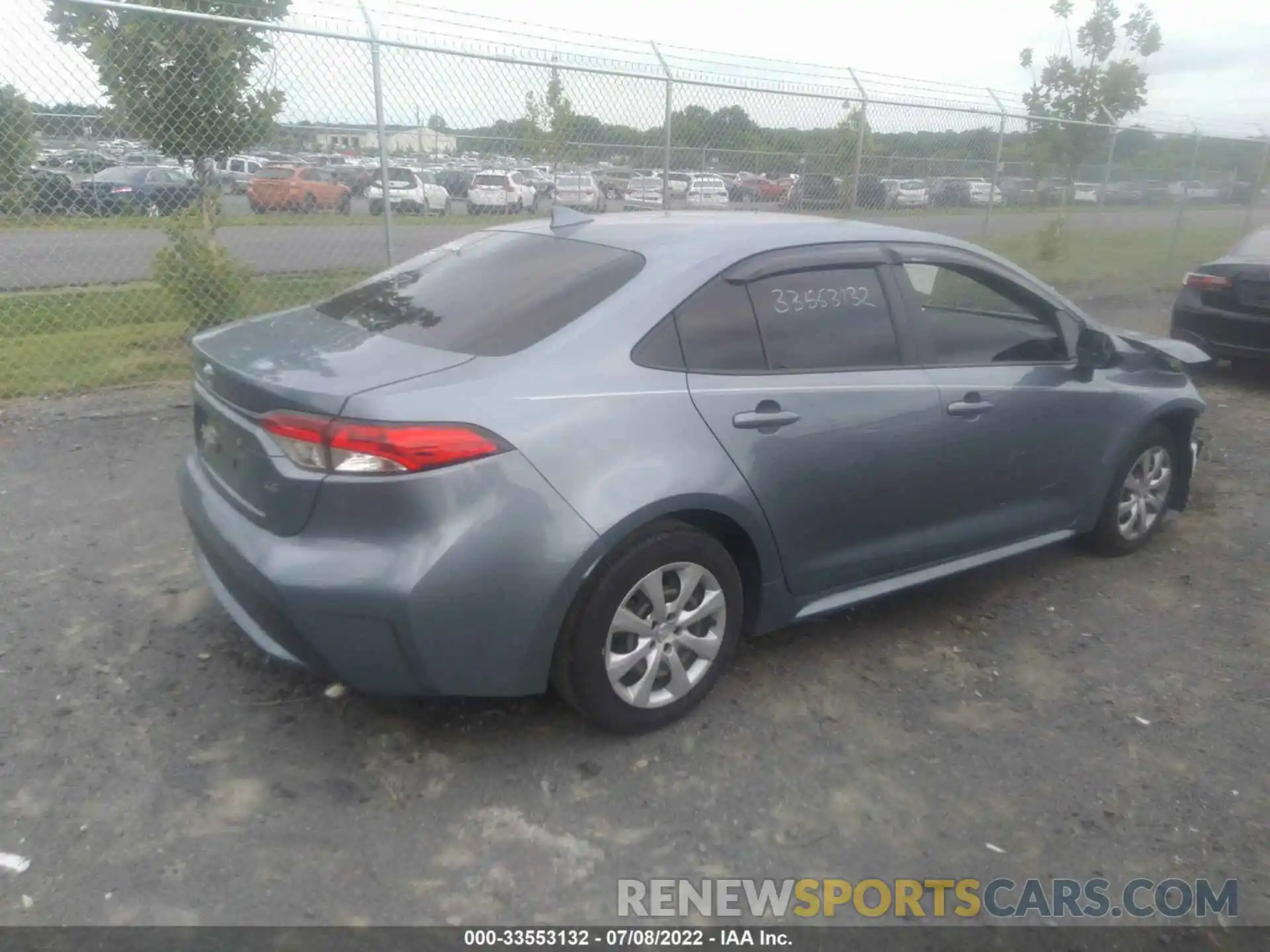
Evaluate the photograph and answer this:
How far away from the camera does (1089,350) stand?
4.29 metres

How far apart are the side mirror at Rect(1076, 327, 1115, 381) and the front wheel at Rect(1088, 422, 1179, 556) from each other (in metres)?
0.51

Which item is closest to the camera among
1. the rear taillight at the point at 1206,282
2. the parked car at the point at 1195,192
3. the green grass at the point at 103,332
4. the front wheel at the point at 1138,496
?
the front wheel at the point at 1138,496

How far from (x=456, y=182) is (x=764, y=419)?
490 centimetres

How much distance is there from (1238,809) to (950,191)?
970 centimetres

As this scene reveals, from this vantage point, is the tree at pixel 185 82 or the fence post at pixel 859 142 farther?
the fence post at pixel 859 142

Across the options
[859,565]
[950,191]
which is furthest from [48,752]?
[950,191]

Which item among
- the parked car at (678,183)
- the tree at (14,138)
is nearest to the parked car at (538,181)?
the parked car at (678,183)

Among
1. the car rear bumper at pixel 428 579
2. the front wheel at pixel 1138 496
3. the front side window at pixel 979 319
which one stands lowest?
the front wheel at pixel 1138 496

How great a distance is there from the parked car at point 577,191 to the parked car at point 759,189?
1.48 metres

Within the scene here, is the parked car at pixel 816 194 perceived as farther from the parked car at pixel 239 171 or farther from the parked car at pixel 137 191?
the parked car at pixel 137 191

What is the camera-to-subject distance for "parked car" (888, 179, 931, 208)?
10.9 metres

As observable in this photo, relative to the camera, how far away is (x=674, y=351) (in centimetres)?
320

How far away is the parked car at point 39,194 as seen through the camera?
586 centimetres

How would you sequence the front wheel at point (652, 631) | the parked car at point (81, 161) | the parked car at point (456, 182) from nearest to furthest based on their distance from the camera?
the front wheel at point (652, 631) → the parked car at point (81, 161) → the parked car at point (456, 182)
